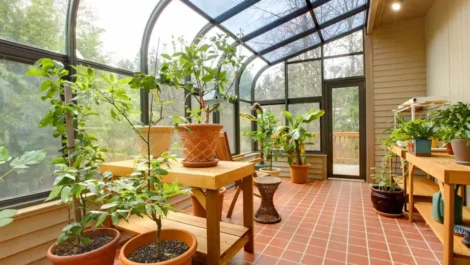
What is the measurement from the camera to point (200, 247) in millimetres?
1550

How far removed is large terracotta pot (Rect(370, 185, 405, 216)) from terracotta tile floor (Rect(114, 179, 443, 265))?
0.11m

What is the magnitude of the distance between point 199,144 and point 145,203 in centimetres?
54

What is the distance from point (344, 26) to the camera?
4.29 metres

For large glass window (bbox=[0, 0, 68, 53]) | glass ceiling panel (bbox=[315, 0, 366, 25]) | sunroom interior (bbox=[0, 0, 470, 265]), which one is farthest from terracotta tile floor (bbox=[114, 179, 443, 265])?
glass ceiling panel (bbox=[315, 0, 366, 25])

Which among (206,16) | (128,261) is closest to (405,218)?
(128,261)

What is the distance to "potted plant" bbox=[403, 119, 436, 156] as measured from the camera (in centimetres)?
197

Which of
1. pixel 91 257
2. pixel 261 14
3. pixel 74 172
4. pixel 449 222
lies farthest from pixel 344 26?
pixel 91 257

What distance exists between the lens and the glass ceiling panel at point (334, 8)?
356cm

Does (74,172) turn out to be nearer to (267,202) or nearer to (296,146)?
(267,202)

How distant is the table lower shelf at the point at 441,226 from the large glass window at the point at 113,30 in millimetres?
3221

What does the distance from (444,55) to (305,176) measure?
2730 mm

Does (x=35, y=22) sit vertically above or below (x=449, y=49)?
below

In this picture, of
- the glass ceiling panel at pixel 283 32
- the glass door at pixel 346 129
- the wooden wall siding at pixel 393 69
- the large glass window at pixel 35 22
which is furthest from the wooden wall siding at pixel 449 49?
the large glass window at pixel 35 22

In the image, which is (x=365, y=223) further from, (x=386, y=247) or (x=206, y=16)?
(x=206, y=16)
